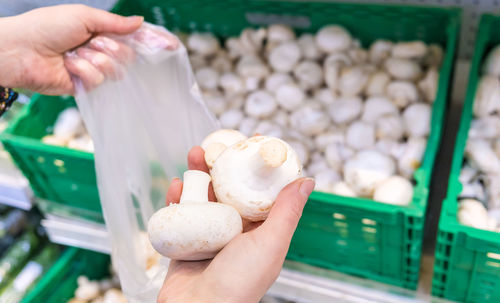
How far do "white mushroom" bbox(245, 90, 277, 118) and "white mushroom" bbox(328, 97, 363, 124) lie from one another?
15 cm

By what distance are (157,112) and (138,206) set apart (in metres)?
0.19

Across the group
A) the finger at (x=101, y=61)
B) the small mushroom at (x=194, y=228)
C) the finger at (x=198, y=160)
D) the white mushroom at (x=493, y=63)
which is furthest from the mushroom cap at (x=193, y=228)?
the white mushroom at (x=493, y=63)

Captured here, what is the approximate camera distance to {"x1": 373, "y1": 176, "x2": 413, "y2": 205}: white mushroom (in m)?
0.85

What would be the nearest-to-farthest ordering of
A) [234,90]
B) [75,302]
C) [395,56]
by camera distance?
[395,56] → [234,90] → [75,302]

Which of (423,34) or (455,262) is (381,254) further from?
(423,34)

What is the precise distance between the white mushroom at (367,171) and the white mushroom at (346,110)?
141 millimetres

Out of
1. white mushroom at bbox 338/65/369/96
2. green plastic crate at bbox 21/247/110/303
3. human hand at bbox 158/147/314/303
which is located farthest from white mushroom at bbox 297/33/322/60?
green plastic crate at bbox 21/247/110/303

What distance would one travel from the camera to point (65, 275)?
133 centimetres

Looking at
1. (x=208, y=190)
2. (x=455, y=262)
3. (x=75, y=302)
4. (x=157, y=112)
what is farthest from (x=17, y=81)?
(x=455, y=262)

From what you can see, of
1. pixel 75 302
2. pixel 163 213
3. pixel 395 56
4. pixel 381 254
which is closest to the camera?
pixel 163 213

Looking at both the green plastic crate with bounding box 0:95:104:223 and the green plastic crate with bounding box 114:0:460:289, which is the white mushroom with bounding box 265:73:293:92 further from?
the green plastic crate with bounding box 0:95:104:223

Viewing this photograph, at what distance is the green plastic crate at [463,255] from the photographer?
70 centimetres

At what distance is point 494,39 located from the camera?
1.03 metres

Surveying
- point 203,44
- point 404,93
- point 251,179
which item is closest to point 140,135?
point 251,179
